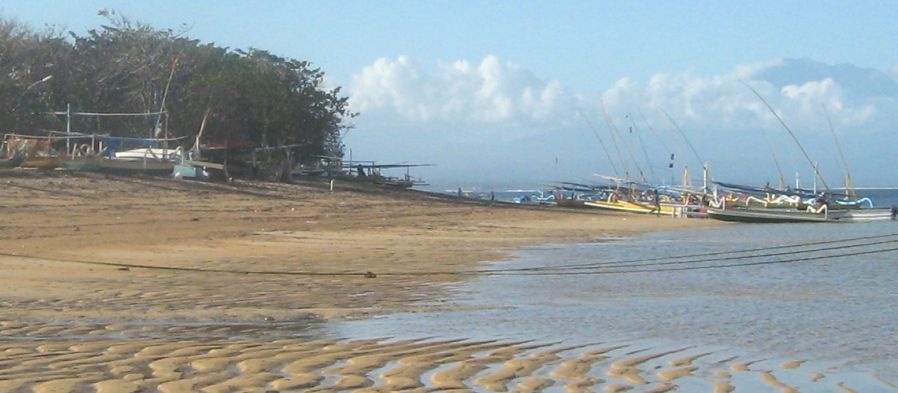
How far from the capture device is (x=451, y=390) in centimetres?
714

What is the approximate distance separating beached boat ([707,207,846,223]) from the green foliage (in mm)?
16096

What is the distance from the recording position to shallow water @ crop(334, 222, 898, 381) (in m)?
10.3

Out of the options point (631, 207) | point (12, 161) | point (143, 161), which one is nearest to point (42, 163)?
point (12, 161)

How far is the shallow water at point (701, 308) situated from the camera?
1028 cm

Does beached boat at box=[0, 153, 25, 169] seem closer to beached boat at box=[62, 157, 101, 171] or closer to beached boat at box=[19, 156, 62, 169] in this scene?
beached boat at box=[19, 156, 62, 169]

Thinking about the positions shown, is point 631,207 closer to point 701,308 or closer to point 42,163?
point 42,163

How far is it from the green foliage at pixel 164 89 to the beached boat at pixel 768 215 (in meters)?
16.1

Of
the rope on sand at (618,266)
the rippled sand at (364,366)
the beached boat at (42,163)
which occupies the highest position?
the beached boat at (42,163)

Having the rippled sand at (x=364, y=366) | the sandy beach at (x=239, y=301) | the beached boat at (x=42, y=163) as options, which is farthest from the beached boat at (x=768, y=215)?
the rippled sand at (x=364, y=366)

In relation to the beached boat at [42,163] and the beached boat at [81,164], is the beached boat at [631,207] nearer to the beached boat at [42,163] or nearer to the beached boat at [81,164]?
the beached boat at [81,164]

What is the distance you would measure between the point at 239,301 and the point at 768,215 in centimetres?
3159

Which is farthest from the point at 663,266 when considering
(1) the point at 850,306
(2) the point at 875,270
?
(1) the point at 850,306

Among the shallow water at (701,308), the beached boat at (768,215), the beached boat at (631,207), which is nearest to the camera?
the shallow water at (701,308)

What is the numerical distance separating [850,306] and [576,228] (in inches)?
740
